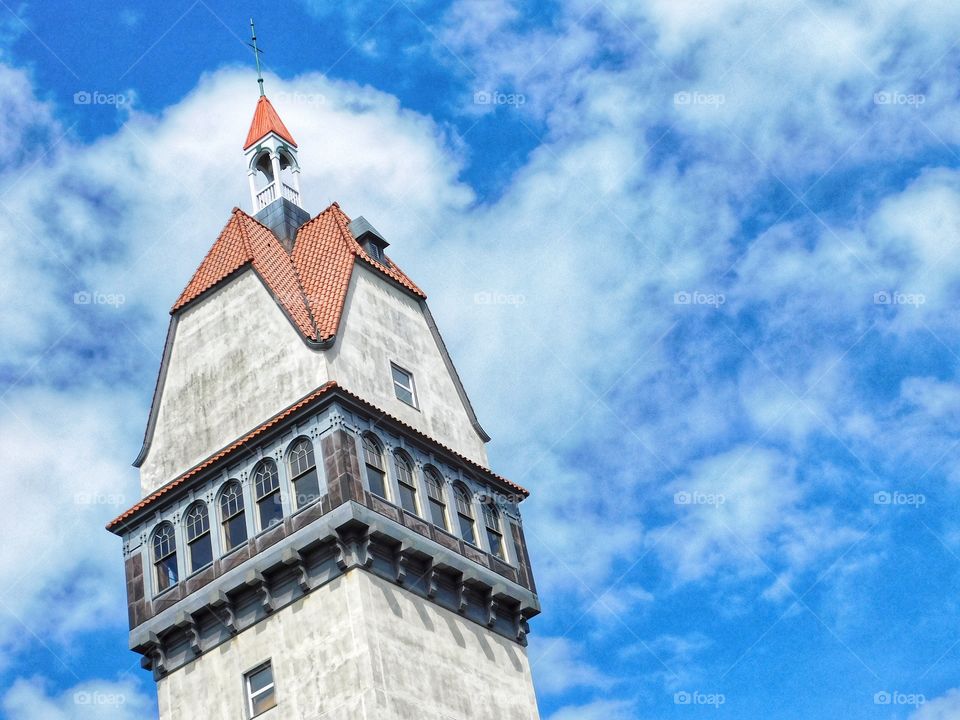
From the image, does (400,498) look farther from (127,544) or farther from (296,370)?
(127,544)

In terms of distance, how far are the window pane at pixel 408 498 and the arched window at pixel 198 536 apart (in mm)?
6768

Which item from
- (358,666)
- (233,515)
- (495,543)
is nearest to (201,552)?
(233,515)

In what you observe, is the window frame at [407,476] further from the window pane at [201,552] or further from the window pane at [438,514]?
the window pane at [201,552]

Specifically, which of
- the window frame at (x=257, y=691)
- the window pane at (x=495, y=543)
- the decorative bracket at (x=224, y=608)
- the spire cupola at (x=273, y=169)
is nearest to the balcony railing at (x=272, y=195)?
the spire cupola at (x=273, y=169)

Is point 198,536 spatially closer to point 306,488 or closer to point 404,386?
point 306,488

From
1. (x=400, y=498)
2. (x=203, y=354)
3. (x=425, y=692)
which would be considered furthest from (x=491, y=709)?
(x=203, y=354)

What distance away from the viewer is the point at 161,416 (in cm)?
6116

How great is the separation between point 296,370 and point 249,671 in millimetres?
10737

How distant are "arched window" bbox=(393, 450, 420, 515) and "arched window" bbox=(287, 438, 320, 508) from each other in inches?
124

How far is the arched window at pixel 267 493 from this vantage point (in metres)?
55.2

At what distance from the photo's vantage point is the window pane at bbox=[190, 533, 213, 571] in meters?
56.1

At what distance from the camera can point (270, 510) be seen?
55438 mm

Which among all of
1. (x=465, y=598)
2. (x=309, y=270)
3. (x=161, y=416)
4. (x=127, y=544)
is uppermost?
(x=309, y=270)

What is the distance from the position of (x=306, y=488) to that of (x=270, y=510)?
166 centimetres
